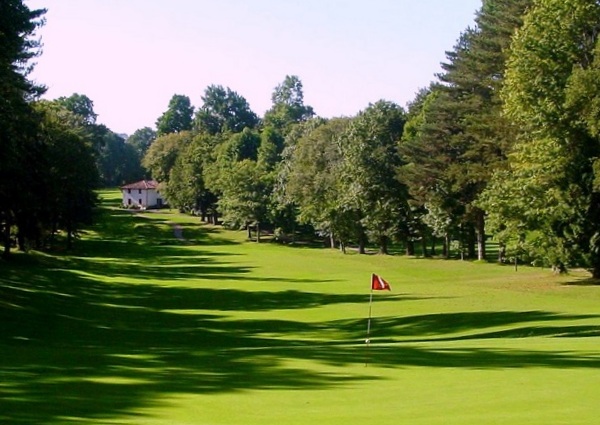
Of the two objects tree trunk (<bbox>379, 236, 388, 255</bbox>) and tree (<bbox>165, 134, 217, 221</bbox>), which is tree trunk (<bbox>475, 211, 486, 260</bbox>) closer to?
tree trunk (<bbox>379, 236, 388, 255</bbox>)

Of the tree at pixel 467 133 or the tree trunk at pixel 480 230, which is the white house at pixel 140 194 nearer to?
the tree at pixel 467 133

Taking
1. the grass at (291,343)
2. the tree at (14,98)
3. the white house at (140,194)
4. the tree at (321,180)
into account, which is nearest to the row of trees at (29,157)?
the tree at (14,98)

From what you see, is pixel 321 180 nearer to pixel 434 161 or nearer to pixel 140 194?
pixel 434 161

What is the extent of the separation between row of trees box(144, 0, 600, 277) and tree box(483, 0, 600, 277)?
0.24 feet

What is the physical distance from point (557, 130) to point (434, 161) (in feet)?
84.1

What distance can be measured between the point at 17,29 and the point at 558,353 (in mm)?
26344

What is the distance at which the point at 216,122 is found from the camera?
199000 millimetres

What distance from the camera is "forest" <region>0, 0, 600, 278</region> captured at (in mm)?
44594

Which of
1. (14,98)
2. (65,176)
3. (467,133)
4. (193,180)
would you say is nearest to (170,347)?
(14,98)

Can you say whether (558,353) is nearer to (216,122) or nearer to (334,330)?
(334,330)

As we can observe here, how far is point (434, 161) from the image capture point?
7025cm

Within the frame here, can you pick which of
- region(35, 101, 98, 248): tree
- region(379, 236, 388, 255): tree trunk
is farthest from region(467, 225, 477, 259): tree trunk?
region(35, 101, 98, 248): tree

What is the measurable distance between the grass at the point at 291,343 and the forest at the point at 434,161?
407 centimetres

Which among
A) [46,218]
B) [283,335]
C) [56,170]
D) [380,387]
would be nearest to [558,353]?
[380,387]
